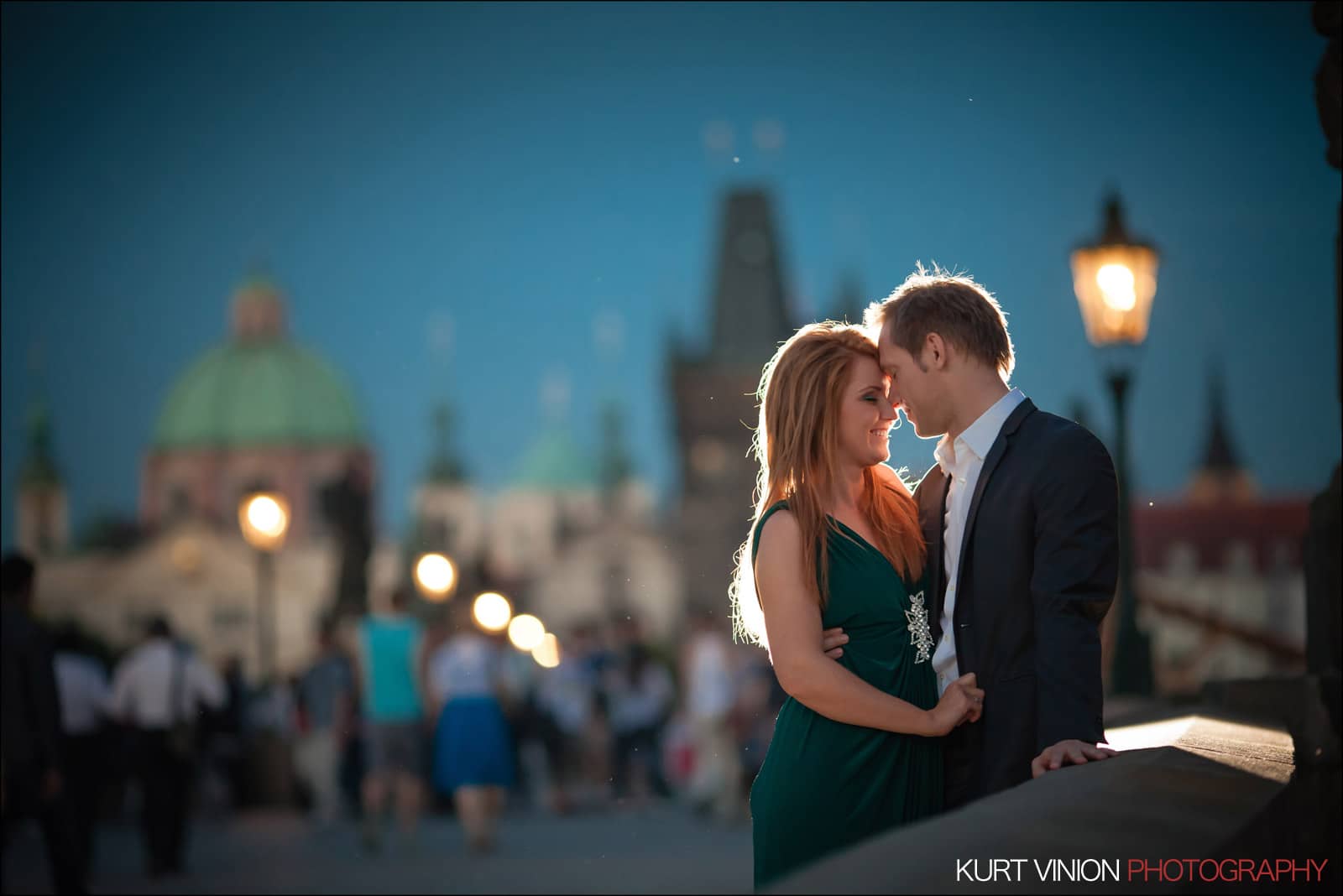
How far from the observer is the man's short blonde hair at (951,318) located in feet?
12.3

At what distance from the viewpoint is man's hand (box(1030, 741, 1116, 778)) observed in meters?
3.38

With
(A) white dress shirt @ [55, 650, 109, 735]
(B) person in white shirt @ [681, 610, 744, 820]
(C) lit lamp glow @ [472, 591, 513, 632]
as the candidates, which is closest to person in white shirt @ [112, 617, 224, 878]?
(A) white dress shirt @ [55, 650, 109, 735]

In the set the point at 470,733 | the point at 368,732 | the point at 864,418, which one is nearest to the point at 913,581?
the point at 864,418

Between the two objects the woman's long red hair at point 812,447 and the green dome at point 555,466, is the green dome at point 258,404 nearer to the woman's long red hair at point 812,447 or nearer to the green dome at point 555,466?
the green dome at point 555,466

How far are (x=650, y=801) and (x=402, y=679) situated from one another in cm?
627

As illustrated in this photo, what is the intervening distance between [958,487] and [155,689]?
833 cm

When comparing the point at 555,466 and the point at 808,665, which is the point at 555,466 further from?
the point at 808,665

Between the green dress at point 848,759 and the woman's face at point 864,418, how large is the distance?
16cm

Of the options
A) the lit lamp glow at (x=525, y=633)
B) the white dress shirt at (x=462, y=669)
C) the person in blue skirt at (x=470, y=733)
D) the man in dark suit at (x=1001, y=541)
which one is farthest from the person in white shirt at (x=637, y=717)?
the lit lamp glow at (x=525, y=633)

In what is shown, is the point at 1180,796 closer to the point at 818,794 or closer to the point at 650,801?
the point at 818,794

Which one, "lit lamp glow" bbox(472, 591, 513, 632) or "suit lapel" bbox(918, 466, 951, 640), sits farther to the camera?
"lit lamp glow" bbox(472, 591, 513, 632)

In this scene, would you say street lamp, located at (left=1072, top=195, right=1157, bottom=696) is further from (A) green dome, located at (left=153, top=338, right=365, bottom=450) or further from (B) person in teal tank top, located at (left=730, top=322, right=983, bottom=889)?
(A) green dome, located at (left=153, top=338, right=365, bottom=450)

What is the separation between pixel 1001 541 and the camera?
3.62 m

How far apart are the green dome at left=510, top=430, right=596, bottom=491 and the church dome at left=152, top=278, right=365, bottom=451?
12.9 meters
